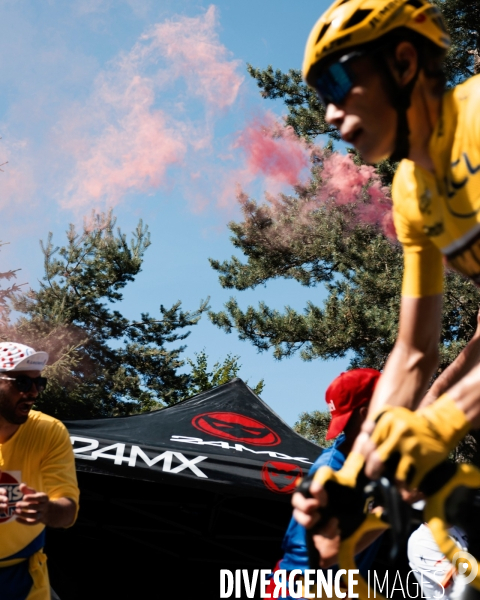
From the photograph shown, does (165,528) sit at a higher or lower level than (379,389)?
lower

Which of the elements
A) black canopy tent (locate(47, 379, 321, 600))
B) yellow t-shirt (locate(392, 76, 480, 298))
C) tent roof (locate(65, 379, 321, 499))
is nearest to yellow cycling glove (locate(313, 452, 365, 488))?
yellow t-shirt (locate(392, 76, 480, 298))

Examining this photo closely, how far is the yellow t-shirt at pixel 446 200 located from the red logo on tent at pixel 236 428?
5.55 metres

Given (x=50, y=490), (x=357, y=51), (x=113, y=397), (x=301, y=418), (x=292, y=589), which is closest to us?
(x=357, y=51)

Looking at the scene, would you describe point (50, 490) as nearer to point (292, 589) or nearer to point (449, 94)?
point (292, 589)

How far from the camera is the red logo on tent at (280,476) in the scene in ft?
21.9

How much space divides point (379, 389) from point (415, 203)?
20.7 inches

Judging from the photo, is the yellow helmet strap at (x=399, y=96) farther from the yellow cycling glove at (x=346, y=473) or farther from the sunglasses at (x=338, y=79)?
the yellow cycling glove at (x=346, y=473)

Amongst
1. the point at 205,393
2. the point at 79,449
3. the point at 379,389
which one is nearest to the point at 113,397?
the point at 205,393

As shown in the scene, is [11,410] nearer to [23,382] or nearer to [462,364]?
[23,382]

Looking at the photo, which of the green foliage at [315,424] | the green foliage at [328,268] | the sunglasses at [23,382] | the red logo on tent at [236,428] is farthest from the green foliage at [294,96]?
the sunglasses at [23,382]

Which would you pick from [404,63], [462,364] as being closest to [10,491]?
[462,364]

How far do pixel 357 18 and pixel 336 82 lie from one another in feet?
0.51

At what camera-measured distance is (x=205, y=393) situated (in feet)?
28.5

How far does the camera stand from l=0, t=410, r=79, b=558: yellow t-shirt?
4.02m
